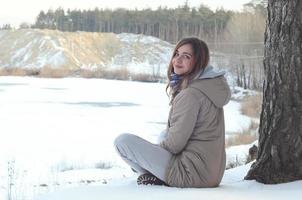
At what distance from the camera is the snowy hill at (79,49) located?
244 ft

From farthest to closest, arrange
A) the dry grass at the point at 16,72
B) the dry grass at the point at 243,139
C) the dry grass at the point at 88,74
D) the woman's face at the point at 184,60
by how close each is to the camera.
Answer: the dry grass at the point at 16,72 → the dry grass at the point at 88,74 → the dry grass at the point at 243,139 → the woman's face at the point at 184,60

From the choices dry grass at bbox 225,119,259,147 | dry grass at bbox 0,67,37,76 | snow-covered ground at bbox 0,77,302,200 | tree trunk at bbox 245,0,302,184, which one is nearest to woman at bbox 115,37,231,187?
snow-covered ground at bbox 0,77,302,200

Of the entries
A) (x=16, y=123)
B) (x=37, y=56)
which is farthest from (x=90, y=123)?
(x=37, y=56)

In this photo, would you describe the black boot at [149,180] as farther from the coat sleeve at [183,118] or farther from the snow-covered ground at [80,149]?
the coat sleeve at [183,118]

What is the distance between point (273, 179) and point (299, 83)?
651 mm

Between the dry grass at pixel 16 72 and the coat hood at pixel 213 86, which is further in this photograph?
the dry grass at pixel 16 72

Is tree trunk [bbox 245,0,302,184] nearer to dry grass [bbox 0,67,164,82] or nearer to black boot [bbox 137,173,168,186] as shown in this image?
black boot [bbox 137,173,168,186]

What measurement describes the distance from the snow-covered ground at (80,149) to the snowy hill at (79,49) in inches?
1897

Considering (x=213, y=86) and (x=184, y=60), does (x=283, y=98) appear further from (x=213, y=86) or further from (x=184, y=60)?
(x=184, y=60)

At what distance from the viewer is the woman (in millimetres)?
3432

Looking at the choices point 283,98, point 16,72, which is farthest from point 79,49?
point 283,98

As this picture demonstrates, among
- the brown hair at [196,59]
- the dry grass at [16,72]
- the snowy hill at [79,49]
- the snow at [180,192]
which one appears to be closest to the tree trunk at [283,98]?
the snow at [180,192]

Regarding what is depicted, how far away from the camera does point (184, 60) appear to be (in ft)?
11.8

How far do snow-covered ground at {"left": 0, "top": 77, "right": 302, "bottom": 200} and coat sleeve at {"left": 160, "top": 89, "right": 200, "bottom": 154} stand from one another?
1.00 ft
